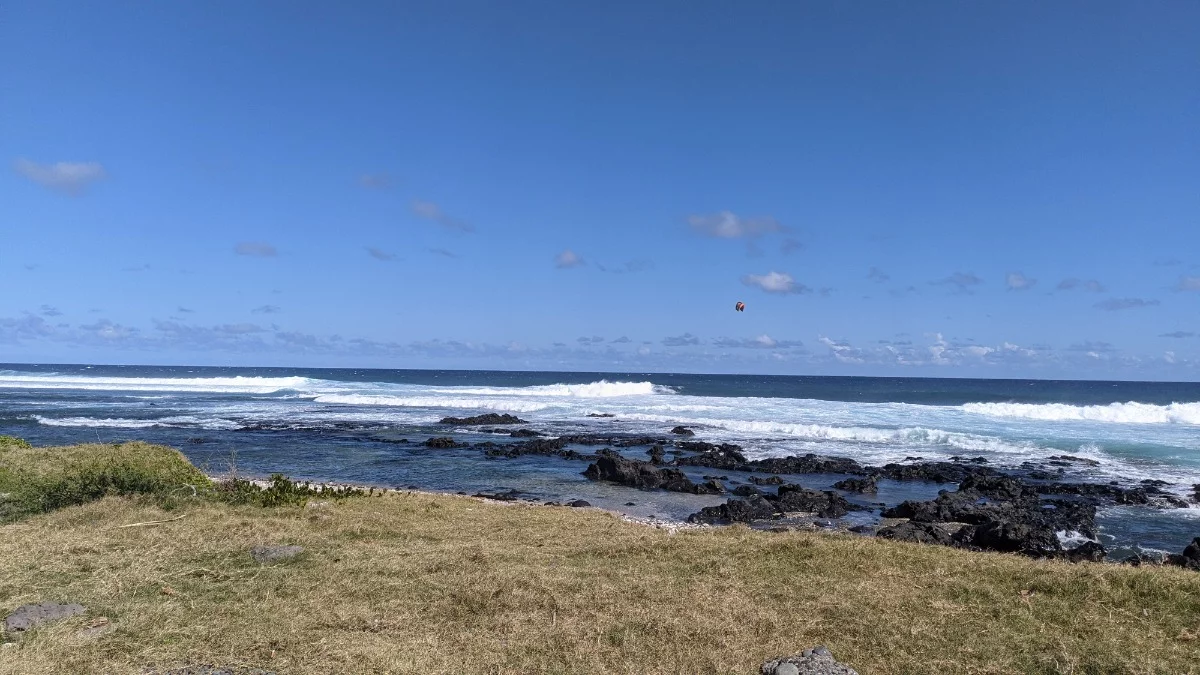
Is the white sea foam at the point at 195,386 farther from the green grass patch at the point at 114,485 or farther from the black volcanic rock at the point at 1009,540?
the black volcanic rock at the point at 1009,540

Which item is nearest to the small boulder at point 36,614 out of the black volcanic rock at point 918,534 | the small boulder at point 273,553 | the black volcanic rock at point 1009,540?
the small boulder at point 273,553

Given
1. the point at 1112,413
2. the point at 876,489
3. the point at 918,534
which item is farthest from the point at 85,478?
the point at 1112,413

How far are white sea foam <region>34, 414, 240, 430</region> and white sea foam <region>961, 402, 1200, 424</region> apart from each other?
146ft

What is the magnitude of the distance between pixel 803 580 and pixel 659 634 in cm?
248

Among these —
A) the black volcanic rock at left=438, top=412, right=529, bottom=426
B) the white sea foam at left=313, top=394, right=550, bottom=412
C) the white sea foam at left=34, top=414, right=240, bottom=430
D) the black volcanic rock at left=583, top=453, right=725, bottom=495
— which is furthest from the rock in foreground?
the white sea foam at left=313, top=394, right=550, bottom=412

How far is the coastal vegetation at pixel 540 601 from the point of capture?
19.7ft

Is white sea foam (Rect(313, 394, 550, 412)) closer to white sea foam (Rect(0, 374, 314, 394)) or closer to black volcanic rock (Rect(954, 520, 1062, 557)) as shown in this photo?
white sea foam (Rect(0, 374, 314, 394))

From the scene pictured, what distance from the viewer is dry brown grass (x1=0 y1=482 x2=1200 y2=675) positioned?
19.6 ft

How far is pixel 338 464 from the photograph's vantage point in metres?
24.4

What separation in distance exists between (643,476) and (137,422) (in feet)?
98.7

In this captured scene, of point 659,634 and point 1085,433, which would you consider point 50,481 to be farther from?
point 1085,433

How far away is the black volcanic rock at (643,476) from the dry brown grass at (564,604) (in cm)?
1026

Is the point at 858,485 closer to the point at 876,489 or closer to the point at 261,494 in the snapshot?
the point at 876,489

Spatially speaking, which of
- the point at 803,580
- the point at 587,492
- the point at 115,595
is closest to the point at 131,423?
the point at 587,492
